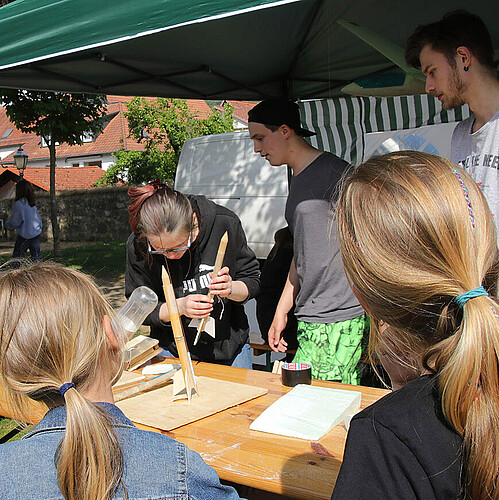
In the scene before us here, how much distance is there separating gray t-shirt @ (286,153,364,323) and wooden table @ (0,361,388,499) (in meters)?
0.47

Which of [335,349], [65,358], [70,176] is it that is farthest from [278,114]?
[70,176]

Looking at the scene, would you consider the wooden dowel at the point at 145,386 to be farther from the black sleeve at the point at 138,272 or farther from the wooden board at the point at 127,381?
the black sleeve at the point at 138,272

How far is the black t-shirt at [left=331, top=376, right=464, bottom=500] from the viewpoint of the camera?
0.79 meters

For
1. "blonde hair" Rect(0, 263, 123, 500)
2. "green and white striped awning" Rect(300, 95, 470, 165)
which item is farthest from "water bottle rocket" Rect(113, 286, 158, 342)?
"green and white striped awning" Rect(300, 95, 470, 165)

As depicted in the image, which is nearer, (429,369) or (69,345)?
(429,369)

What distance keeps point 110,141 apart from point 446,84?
34.7 metres

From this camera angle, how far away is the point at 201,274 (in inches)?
96.0

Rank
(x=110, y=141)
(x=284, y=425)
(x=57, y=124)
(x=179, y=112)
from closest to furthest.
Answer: (x=284, y=425) < (x=57, y=124) < (x=179, y=112) < (x=110, y=141)

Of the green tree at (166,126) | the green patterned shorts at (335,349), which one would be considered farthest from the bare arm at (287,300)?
the green tree at (166,126)

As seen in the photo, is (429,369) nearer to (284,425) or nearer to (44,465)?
(44,465)

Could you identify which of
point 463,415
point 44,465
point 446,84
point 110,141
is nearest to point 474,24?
point 446,84

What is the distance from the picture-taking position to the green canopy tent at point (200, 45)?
2148 millimetres

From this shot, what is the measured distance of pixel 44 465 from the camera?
933 mm

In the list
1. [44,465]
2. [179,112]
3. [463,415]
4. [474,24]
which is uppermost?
[179,112]
